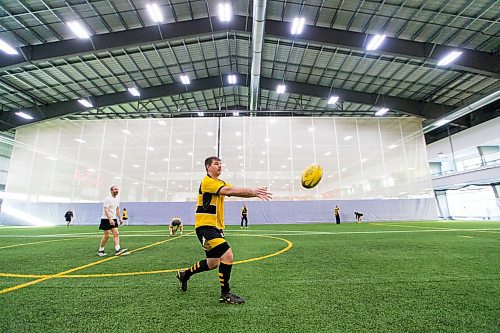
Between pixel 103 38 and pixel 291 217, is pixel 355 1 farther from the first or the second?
pixel 291 217

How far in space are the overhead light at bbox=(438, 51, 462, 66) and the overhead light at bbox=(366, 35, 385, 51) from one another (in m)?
4.45

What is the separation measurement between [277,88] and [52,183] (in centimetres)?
2510

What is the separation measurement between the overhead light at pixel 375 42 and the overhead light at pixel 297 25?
171 inches

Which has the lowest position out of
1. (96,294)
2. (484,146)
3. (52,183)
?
(96,294)

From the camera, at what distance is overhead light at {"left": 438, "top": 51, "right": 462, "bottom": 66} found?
15046 millimetres

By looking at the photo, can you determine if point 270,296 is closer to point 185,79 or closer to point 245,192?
point 245,192

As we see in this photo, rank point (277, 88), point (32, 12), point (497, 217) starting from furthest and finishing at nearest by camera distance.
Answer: point (497, 217) < point (277, 88) < point (32, 12)

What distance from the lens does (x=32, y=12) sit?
42.8ft

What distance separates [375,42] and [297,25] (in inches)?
197

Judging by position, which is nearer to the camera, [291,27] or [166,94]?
[291,27]

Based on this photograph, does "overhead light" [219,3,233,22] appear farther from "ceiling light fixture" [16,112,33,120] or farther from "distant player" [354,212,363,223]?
"ceiling light fixture" [16,112,33,120]

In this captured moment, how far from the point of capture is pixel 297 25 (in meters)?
13.8

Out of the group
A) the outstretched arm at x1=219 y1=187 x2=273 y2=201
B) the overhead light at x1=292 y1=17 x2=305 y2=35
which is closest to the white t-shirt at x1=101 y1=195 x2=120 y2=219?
the outstretched arm at x1=219 y1=187 x2=273 y2=201

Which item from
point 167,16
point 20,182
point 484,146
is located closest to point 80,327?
point 167,16
